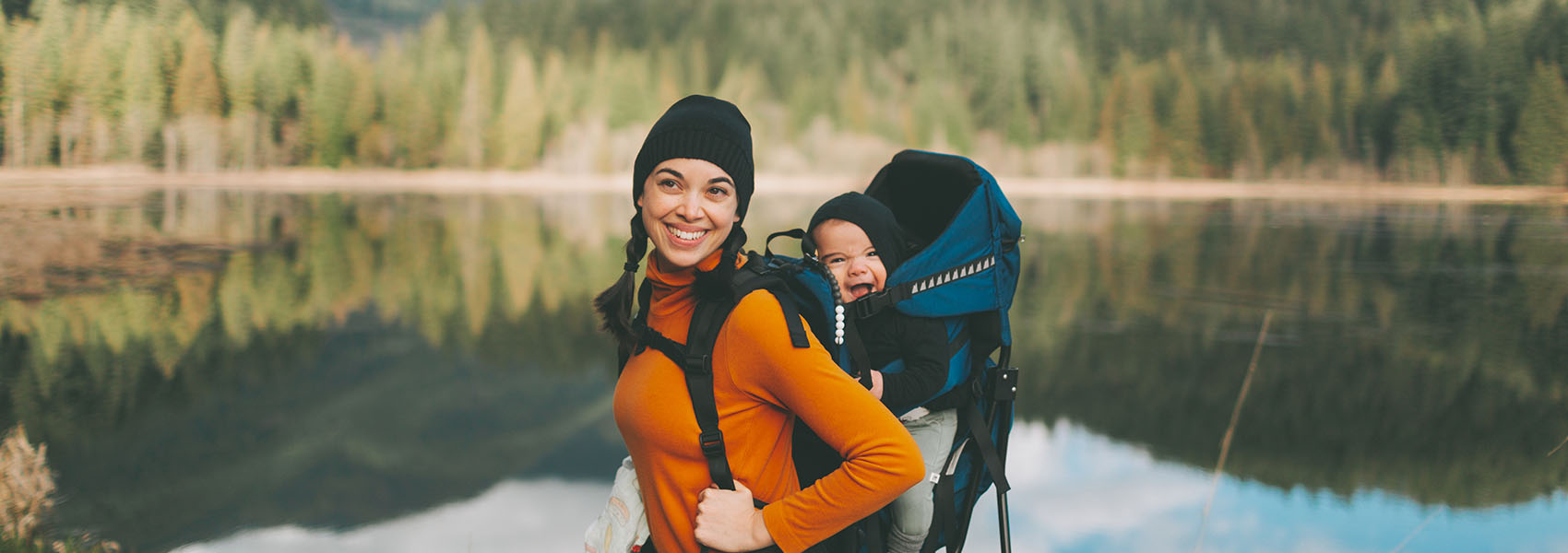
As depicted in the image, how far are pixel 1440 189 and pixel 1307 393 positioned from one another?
61366 mm

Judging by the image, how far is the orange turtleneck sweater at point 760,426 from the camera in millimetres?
1422

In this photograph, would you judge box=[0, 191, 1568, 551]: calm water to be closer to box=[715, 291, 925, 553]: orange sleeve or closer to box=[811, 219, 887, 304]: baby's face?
box=[811, 219, 887, 304]: baby's face

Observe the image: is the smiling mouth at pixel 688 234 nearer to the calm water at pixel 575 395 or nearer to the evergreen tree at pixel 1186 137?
the calm water at pixel 575 395

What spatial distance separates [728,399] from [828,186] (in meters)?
62.5

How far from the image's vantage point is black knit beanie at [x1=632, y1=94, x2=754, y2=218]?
1545 millimetres

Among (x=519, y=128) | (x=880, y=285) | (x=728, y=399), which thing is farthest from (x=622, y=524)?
(x=519, y=128)

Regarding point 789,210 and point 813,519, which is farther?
point 789,210

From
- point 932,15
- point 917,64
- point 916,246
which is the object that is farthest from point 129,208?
point 932,15

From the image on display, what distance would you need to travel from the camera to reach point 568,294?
1894cm

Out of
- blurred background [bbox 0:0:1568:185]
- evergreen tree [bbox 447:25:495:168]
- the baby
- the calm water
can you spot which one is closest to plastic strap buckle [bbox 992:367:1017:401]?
the baby

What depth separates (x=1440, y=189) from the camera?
5959 cm

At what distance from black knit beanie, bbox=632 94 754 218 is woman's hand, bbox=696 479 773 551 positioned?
0.48m

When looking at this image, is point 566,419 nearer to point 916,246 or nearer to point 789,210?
point 916,246

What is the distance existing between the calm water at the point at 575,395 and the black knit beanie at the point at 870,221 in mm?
5195
